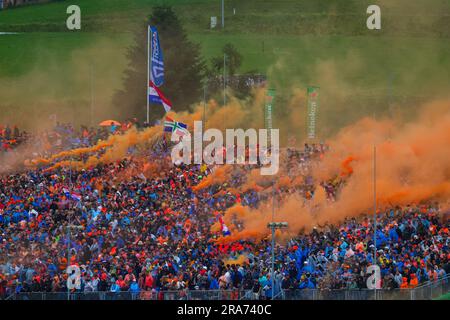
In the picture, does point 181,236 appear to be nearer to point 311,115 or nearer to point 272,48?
point 311,115

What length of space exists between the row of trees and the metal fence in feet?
124

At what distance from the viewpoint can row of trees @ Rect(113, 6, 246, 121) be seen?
2800 inches

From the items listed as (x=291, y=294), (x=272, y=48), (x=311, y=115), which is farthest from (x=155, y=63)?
(x=291, y=294)

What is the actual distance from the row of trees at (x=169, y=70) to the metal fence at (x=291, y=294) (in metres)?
37.9

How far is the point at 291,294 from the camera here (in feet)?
102

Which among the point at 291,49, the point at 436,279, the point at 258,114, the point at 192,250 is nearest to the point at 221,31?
the point at 291,49

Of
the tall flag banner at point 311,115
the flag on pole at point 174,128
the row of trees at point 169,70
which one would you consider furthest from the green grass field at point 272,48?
the flag on pole at point 174,128

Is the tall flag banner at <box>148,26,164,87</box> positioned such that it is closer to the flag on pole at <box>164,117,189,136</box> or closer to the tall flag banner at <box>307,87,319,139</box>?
the flag on pole at <box>164,117,189,136</box>

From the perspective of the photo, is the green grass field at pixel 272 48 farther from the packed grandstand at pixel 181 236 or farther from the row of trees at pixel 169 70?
the packed grandstand at pixel 181 236

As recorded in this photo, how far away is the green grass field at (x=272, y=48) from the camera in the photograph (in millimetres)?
75562

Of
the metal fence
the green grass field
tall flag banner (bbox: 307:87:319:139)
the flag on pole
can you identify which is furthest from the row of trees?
the metal fence

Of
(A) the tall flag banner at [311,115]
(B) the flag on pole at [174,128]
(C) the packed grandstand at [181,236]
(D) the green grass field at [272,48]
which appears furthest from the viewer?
(D) the green grass field at [272,48]

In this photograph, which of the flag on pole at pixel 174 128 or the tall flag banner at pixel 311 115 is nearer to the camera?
the flag on pole at pixel 174 128
